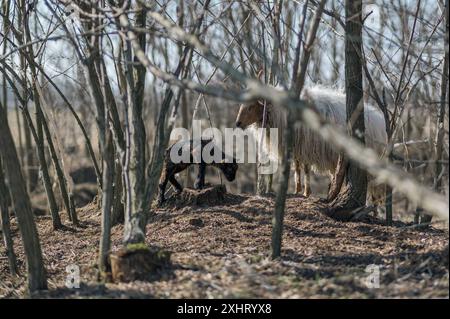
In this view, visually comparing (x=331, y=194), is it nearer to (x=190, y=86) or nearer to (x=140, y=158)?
(x=140, y=158)

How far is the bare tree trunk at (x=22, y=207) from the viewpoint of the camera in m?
6.38

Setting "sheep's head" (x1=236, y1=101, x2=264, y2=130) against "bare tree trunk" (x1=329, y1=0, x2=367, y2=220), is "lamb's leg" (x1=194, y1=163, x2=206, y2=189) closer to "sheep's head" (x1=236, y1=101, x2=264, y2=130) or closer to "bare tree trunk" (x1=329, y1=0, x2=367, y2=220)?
"sheep's head" (x1=236, y1=101, x2=264, y2=130)

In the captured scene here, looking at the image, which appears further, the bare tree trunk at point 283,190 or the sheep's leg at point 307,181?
the sheep's leg at point 307,181

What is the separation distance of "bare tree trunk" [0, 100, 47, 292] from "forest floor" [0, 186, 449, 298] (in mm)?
232

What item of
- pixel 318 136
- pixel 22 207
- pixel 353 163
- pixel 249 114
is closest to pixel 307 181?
pixel 318 136

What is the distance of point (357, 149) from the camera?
4.45 metres

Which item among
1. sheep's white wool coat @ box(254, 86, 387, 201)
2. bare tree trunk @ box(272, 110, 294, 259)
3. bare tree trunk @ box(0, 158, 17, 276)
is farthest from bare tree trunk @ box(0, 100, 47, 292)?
sheep's white wool coat @ box(254, 86, 387, 201)

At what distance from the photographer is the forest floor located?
5.80 metres

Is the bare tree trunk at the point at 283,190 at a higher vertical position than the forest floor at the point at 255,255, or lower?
higher

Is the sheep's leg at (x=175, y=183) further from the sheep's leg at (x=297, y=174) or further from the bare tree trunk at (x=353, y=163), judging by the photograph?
the bare tree trunk at (x=353, y=163)

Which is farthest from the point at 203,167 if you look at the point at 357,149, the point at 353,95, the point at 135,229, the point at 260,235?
the point at 357,149

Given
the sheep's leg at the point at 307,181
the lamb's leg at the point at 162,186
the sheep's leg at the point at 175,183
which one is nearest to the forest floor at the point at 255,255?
the lamb's leg at the point at 162,186

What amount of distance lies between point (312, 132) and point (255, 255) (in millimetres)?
3961
